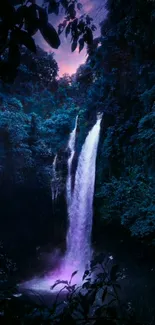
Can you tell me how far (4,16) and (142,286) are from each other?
30.6ft

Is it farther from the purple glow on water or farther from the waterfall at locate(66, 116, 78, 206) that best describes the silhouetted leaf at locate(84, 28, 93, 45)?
the waterfall at locate(66, 116, 78, 206)

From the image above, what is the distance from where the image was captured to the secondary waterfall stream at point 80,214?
10.8 meters

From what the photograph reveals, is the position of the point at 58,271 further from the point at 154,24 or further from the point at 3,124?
the point at 154,24

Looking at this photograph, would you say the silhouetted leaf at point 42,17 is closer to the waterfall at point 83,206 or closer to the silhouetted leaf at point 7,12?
the silhouetted leaf at point 7,12

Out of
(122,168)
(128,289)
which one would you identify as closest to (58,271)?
(128,289)

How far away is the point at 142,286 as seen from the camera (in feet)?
27.1

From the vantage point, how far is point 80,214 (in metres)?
11.8

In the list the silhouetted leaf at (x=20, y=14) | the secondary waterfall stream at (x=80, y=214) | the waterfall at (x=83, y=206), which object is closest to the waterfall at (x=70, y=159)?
the secondary waterfall stream at (x=80, y=214)

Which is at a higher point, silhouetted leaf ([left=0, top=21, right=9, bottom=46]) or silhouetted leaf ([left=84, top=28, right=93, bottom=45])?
silhouetted leaf ([left=84, top=28, right=93, bottom=45])

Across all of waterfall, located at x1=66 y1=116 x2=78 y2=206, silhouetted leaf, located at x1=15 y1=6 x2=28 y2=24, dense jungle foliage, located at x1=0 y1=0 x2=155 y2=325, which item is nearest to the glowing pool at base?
dense jungle foliage, located at x1=0 y1=0 x2=155 y2=325

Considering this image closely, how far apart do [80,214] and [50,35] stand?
36.1 ft

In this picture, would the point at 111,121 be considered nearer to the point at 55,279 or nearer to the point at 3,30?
the point at 55,279

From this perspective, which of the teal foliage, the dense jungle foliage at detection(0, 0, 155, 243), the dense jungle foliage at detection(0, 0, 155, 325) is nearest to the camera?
the dense jungle foliage at detection(0, 0, 155, 243)

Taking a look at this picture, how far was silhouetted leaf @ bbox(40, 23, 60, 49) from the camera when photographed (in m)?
1.43
